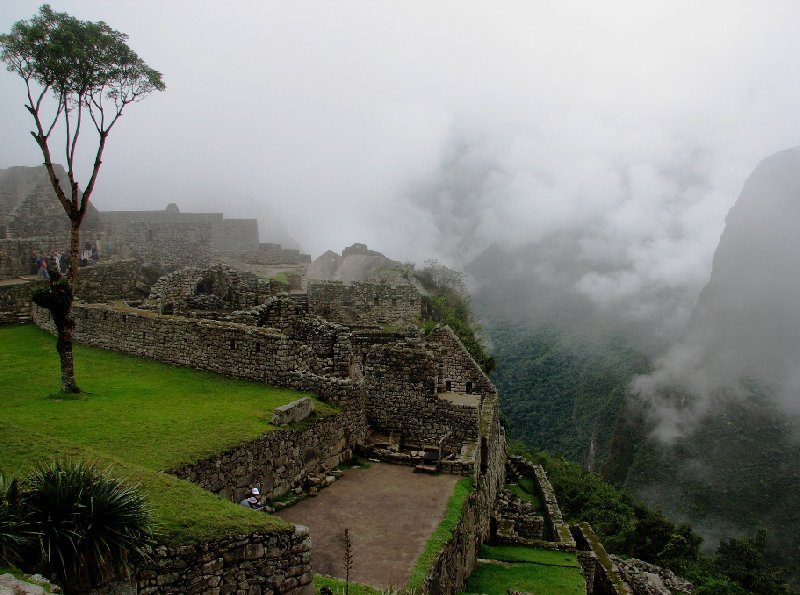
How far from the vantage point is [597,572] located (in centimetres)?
1906

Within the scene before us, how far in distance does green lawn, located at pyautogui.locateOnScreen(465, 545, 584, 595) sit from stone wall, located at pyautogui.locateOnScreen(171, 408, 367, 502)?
392cm

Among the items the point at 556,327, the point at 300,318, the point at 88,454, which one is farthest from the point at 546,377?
the point at 88,454

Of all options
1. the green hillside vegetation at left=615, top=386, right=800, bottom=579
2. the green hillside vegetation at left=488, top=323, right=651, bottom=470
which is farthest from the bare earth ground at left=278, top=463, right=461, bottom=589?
the green hillside vegetation at left=488, top=323, right=651, bottom=470

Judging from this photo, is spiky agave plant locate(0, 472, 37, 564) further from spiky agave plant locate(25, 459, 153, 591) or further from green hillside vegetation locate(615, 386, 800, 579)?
green hillside vegetation locate(615, 386, 800, 579)

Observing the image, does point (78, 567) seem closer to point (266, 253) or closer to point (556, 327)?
point (266, 253)

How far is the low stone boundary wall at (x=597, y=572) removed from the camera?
17656mm

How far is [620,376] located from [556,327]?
22.7 ft

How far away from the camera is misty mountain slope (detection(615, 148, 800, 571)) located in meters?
33.1

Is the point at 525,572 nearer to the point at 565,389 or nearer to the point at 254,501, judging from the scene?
the point at 254,501

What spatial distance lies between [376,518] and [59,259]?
20453mm

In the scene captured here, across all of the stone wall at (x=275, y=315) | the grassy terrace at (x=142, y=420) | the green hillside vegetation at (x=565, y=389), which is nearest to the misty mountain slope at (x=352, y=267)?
the stone wall at (x=275, y=315)

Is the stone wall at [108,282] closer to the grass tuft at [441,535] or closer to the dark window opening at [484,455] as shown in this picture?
the dark window opening at [484,455]

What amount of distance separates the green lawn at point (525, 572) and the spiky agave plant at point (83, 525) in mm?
8387

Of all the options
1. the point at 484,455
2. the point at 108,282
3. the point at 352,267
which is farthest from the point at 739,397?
the point at 108,282
